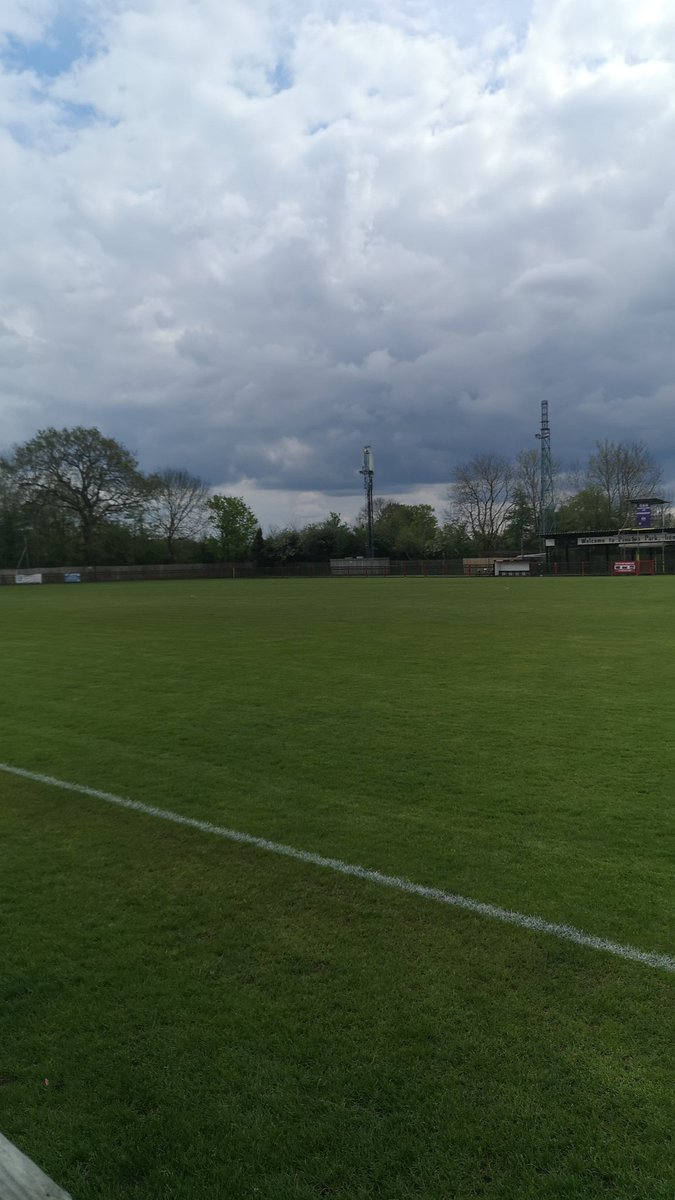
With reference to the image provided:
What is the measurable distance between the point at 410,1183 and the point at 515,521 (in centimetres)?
8819

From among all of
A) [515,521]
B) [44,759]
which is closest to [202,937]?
[44,759]

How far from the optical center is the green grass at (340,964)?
7.30 feet

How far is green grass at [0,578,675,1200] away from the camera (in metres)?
2.23

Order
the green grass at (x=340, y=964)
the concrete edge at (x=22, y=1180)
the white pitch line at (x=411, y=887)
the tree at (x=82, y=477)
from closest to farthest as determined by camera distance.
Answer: the concrete edge at (x=22, y=1180) < the green grass at (x=340, y=964) < the white pitch line at (x=411, y=887) < the tree at (x=82, y=477)

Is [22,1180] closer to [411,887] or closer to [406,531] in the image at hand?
[411,887]

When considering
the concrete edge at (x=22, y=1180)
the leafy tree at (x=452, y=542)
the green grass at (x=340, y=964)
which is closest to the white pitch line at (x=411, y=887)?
the green grass at (x=340, y=964)

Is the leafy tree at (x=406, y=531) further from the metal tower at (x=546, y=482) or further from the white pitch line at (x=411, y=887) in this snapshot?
the white pitch line at (x=411, y=887)

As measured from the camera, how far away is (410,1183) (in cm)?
209

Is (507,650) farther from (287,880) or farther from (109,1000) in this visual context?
(109,1000)

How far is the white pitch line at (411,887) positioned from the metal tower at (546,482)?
7242 centimetres

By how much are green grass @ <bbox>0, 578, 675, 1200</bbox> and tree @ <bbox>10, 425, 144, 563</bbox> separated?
237 ft

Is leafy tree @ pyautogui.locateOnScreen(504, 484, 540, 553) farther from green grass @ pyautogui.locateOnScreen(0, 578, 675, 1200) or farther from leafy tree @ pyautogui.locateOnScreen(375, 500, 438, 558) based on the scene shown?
green grass @ pyautogui.locateOnScreen(0, 578, 675, 1200)

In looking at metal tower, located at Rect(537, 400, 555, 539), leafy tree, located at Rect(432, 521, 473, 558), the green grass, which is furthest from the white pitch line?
leafy tree, located at Rect(432, 521, 473, 558)

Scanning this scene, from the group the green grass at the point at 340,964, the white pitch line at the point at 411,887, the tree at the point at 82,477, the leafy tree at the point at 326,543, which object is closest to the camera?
the green grass at the point at 340,964
